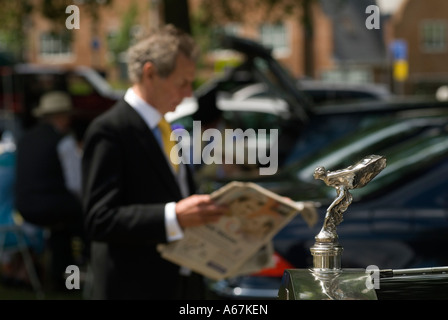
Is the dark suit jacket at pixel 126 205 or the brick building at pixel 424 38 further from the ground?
the brick building at pixel 424 38

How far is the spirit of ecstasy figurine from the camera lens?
6.10ft

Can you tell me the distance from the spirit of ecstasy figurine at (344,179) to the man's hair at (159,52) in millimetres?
1257

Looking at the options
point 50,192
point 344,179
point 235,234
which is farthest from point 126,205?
point 50,192

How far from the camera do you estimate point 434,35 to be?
148ft

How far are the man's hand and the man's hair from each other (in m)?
0.46

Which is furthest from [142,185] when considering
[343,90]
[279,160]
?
[343,90]

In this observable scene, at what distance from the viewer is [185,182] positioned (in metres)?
3.22

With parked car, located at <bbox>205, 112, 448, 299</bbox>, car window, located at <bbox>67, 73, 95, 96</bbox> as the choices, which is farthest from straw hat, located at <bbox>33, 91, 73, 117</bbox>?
car window, located at <bbox>67, 73, 95, 96</bbox>

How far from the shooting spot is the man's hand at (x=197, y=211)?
9.57ft

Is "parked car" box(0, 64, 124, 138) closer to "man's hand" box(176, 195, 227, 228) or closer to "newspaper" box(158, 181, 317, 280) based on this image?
"newspaper" box(158, 181, 317, 280)

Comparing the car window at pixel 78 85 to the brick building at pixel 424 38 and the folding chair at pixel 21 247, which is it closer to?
the folding chair at pixel 21 247

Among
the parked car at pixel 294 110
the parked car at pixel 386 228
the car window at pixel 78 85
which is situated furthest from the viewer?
the car window at pixel 78 85

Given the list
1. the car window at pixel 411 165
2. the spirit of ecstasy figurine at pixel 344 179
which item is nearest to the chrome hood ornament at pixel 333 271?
the spirit of ecstasy figurine at pixel 344 179
